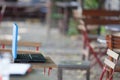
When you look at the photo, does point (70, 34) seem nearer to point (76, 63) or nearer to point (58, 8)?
point (58, 8)

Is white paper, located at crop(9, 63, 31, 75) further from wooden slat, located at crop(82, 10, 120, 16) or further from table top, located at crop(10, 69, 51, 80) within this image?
wooden slat, located at crop(82, 10, 120, 16)

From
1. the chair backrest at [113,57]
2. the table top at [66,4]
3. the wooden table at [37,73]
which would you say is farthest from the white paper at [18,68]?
the table top at [66,4]

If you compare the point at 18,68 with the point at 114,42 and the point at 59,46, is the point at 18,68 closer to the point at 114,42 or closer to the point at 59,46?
the point at 114,42

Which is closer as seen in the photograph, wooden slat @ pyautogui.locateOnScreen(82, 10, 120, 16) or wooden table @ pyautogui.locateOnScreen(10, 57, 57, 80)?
wooden table @ pyautogui.locateOnScreen(10, 57, 57, 80)

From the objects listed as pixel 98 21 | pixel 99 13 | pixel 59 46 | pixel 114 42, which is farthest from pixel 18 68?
pixel 59 46

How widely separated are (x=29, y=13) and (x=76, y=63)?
11.7 meters

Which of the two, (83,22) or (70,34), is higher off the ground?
(83,22)

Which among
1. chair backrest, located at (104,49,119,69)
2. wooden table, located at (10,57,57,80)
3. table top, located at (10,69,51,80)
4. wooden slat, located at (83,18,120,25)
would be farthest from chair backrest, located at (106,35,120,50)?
wooden slat, located at (83,18,120,25)

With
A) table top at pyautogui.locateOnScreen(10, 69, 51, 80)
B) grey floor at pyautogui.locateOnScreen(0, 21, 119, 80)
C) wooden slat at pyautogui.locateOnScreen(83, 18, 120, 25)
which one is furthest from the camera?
wooden slat at pyautogui.locateOnScreen(83, 18, 120, 25)

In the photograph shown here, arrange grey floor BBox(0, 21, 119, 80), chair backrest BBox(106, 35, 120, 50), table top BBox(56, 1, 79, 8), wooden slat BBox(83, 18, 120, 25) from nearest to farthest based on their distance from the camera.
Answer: chair backrest BBox(106, 35, 120, 50) < grey floor BBox(0, 21, 119, 80) < wooden slat BBox(83, 18, 120, 25) < table top BBox(56, 1, 79, 8)

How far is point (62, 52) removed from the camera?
348 inches

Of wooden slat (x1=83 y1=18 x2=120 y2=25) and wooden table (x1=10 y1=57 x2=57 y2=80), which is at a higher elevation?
wooden slat (x1=83 y1=18 x2=120 y2=25)

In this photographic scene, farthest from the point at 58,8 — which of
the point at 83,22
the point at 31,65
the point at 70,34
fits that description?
the point at 31,65

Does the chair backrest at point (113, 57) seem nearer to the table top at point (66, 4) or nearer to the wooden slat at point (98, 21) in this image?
the wooden slat at point (98, 21)
